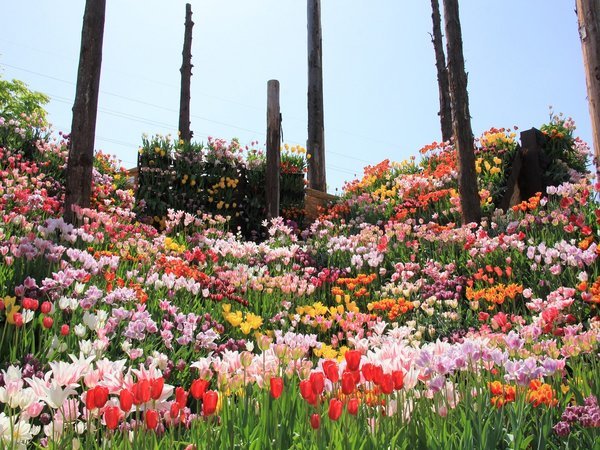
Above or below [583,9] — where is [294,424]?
below

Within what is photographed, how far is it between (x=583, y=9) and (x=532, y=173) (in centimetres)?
303

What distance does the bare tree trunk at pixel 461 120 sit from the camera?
8508mm

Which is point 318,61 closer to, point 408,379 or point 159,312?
point 159,312

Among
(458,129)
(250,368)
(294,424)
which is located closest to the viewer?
(294,424)

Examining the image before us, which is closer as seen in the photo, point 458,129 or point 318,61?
point 458,129

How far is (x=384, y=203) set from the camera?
10875 mm

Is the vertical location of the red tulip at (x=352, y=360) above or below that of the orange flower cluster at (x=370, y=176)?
below

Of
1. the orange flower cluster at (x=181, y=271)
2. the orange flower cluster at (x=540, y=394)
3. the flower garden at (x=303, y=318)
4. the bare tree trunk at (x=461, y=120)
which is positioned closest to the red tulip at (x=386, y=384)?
the flower garden at (x=303, y=318)

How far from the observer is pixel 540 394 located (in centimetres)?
223

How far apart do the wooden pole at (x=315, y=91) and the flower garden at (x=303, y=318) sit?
921 mm

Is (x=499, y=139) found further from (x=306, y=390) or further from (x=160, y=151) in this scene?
(x=306, y=390)

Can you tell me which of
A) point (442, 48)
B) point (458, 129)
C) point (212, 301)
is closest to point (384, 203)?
point (458, 129)

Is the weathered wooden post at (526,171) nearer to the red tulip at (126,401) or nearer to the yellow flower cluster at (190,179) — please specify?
the yellow flower cluster at (190,179)

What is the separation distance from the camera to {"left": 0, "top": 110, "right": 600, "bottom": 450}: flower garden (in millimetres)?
2037
